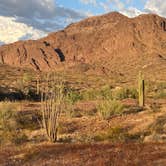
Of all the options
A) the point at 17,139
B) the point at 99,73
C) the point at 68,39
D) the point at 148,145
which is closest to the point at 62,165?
the point at 148,145

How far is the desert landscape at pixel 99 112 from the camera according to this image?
43.9ft

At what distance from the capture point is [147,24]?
134 metres

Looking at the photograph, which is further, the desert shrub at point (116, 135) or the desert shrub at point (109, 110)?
the desert shrub at point (109, 110)

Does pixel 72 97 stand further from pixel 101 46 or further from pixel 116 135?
pixel 101 46

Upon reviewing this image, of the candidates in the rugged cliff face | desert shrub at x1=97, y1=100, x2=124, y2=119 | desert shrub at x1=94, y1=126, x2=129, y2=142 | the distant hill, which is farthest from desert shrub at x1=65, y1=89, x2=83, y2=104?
the rugged cliff face

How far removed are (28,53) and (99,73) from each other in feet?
134

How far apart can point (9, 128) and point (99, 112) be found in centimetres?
587

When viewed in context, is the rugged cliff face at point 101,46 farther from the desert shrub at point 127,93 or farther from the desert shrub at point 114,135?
the desert shrub at point 114,135

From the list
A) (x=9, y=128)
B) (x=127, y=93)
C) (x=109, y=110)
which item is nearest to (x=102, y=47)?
(x=127, y=93)

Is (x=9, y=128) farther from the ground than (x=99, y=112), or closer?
closer

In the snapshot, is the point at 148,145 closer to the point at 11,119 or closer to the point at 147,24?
the point at 11,119

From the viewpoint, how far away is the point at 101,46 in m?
138

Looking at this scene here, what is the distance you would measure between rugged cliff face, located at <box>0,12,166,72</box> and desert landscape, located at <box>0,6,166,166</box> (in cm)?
A: 35

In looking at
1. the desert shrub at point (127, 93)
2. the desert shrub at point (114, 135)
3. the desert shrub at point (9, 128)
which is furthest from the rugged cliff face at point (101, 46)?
the desert shrub at point (114, 135)
